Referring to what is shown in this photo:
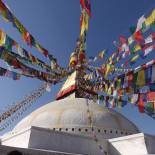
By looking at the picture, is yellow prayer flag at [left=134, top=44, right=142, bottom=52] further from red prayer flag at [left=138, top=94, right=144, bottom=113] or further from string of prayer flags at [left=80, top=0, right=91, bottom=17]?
string of prayer flags at [left=80, top=0, right=91, bottom=17]

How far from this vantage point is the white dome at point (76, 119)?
15.3 meters

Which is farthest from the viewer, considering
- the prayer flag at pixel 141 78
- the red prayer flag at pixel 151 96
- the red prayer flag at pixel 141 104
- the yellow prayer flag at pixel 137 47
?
the red prayer flag at pixel 141 104

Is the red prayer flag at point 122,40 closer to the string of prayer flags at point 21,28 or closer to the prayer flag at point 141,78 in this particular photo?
the prayer flag at point 141,78

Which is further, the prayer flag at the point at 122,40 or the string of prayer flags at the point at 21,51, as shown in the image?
the prayer flag at the point at 122,40

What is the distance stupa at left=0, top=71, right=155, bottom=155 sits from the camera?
12.3 metres

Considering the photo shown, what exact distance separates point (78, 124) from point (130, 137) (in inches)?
124

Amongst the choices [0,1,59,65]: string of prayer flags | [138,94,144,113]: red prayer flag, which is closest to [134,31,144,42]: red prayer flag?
[138,94,144,113]: red prayer flag

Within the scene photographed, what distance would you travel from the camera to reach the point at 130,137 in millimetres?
13602

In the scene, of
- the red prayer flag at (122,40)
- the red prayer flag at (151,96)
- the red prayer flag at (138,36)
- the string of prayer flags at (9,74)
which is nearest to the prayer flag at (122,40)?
the red prayer flag at (122,40)

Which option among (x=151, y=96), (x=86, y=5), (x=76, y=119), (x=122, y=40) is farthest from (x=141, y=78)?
(x=86, y=5)

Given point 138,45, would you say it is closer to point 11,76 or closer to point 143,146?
point 143,146

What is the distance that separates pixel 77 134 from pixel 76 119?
A: 6.70 feet

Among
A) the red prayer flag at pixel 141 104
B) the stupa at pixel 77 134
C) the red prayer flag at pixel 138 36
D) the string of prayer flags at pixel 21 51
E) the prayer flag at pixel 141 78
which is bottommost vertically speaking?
the stupa at pixel 77 134

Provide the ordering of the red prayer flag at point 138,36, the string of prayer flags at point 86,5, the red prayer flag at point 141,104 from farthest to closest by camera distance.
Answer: the string of prayer flags at point 86,5
the red prayer flag at point 141,104
the red prayer flag at point 138,36
